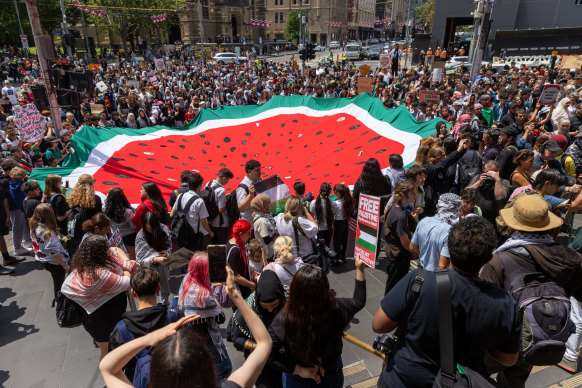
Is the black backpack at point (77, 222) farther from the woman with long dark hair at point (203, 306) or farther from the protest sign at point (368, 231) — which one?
the protest sign at point (368, 231)

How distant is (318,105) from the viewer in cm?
1030


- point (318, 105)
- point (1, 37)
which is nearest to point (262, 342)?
point (318, 105)

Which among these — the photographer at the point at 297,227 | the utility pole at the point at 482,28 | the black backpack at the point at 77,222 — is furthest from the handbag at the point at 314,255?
the utility pole at the point at 482,28

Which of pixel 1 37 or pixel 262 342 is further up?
pixel 1 37

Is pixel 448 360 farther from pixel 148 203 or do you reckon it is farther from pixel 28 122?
pixel 28 122

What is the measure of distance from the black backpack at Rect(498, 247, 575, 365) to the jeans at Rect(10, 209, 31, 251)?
23.9ft

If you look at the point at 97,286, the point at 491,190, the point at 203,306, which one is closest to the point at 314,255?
the point at 203,306

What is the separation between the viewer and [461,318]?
1955 mm

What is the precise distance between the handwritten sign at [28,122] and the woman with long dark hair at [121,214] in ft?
14.2

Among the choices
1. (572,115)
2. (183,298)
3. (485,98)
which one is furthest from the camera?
(485,98)

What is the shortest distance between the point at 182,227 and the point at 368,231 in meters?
2.54

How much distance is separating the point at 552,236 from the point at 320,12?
256 feet

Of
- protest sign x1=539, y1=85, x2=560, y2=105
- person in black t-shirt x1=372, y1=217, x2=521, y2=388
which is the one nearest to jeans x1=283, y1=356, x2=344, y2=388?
person in black t-shirt x1=372, y1=217, x2=521, y2=388

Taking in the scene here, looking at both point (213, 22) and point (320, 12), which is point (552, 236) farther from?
point (320, 12)
